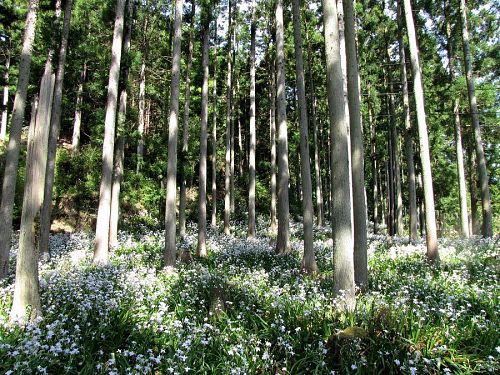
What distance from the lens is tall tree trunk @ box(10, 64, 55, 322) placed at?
20.1 ft

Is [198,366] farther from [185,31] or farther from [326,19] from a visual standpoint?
[185,31]

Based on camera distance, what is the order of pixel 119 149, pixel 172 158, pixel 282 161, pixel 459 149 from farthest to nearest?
pixel 459 149 < pixel 119 149 < pixel 282 161 < pixel 172 158

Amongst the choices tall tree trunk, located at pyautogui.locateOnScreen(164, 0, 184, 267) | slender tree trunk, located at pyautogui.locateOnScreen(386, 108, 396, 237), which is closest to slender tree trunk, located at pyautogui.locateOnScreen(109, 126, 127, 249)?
tall tree trunk, located at pyautogui.locateOnScreen(164, 0, 184, 267)

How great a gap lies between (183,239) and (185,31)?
1109 cm

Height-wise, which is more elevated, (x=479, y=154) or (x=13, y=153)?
(x=479, y=154)

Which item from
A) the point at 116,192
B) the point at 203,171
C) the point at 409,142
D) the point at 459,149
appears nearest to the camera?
the point at 203,171

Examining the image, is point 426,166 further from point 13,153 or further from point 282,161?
point 13,153

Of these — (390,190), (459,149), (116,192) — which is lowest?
(116,192)

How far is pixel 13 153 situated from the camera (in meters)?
10.3

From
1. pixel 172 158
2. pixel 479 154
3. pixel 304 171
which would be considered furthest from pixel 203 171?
pixel 479 154

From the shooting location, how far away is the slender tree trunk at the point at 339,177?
6043 mm

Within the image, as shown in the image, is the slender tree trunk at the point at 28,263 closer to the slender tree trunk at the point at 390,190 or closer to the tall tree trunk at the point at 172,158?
the tall tree trunk at the point at 172,158

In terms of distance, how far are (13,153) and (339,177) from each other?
9200 mm

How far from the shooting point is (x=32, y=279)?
6203 millimetres
